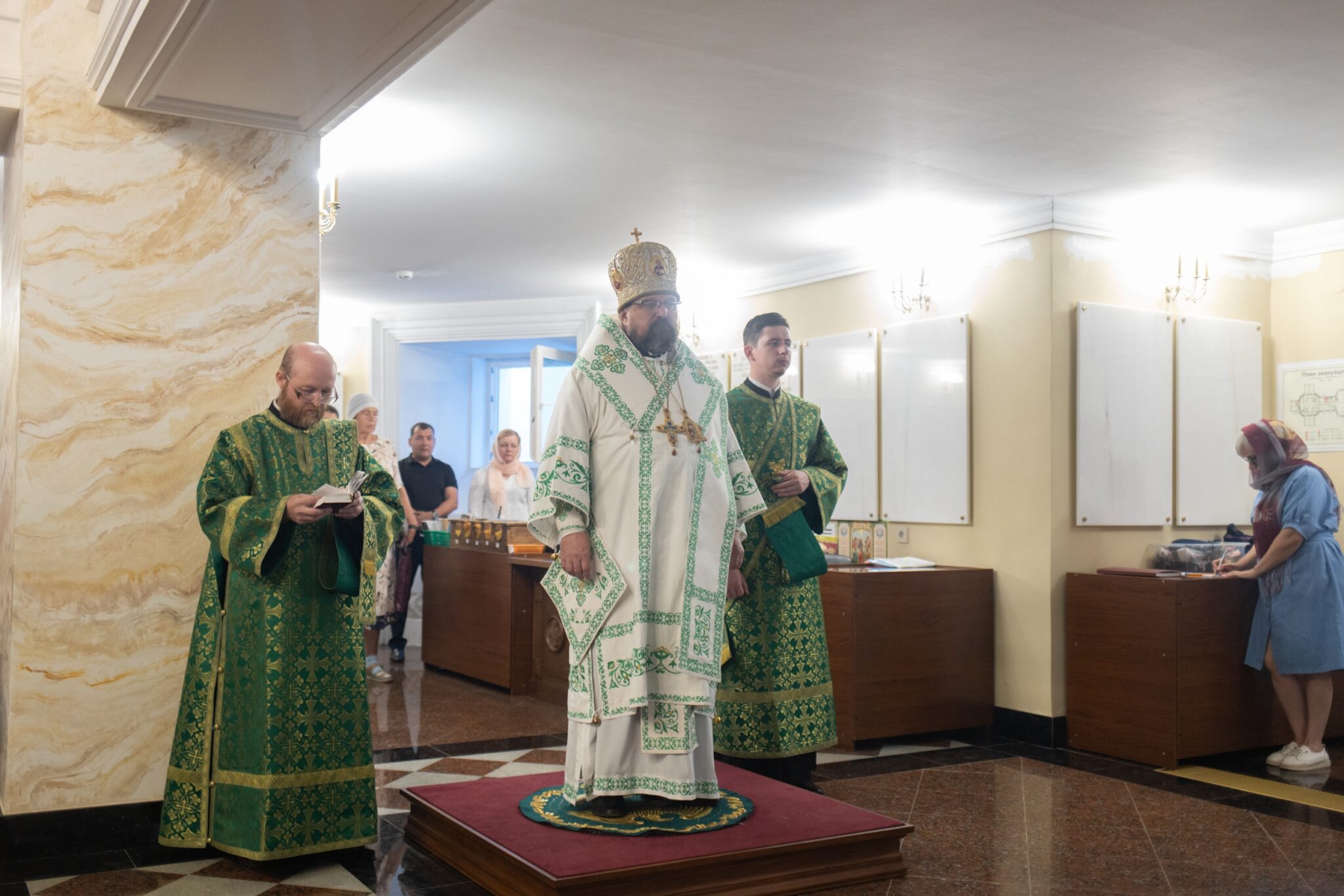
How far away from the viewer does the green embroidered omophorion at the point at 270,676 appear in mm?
3756

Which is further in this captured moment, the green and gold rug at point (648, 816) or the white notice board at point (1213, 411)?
the white notice board at point (1213, 411)

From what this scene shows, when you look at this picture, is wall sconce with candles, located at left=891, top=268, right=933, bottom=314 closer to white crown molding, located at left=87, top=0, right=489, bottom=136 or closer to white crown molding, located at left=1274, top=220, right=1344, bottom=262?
white crown molding, located at left=1274, top=220, right=1344, bottom=262

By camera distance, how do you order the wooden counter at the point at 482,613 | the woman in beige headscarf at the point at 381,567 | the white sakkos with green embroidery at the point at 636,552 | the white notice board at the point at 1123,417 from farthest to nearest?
the woman in beige headscarf at the point at 381,567 < the wooden counter at the point at 482,613 < the white notice board at the point at 1123,417 < the white sakkos with green embroidery at the point at 636,552

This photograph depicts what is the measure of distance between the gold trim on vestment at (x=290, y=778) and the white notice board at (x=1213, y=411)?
4.98 meters

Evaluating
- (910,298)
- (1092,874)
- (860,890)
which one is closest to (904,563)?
(910,298)

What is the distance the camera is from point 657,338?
12.5 feet

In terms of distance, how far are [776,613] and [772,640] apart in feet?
0.33

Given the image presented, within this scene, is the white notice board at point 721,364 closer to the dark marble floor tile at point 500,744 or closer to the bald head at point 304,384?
the dark marble floor tile at point 500,744

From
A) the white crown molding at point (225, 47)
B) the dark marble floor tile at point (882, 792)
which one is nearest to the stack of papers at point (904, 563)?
the dark marble floor tile at point (882, 792)

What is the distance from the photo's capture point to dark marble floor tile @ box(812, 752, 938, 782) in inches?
216

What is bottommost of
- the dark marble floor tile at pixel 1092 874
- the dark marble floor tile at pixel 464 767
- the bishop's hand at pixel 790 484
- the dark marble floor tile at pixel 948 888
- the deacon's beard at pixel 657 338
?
the dark marble floor tile at pixel 1092 874

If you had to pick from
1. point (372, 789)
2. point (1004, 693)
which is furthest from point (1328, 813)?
point (372, 789)

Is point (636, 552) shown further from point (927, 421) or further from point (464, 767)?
Result: point (927, 421)

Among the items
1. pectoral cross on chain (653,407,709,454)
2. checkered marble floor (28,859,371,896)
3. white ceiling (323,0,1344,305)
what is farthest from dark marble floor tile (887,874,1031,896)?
white ceiling (323,0,1344,305)
